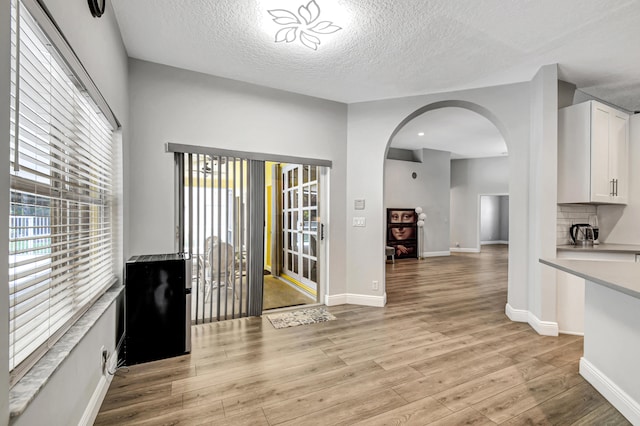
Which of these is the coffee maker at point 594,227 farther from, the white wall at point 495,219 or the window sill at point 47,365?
the white wall at point 495,219

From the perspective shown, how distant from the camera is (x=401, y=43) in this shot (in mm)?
2666

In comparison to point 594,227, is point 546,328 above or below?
below

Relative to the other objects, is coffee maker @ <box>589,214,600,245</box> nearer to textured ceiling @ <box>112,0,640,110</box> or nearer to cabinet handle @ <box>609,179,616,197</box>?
cabinet handle @ <box>609,179,616,197</box>

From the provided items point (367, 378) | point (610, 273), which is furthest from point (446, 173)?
point (367, 378)

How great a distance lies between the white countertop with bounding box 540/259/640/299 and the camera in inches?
55.7

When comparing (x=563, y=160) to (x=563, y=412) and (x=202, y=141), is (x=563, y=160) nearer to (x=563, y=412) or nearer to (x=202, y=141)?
(x=563, y=412)

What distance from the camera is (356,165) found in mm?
4070

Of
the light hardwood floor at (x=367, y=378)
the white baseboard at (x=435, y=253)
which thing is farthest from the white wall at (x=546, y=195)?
the white baseboard at (x=435, y=253)

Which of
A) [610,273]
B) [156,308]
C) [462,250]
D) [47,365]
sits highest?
[610,273]

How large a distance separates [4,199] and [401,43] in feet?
9.38

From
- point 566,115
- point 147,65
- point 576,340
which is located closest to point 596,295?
point 576,340

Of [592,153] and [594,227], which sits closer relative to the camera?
[592,153]

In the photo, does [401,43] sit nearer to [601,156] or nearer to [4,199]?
[601,156]

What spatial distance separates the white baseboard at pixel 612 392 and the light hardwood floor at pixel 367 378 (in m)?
0.04
